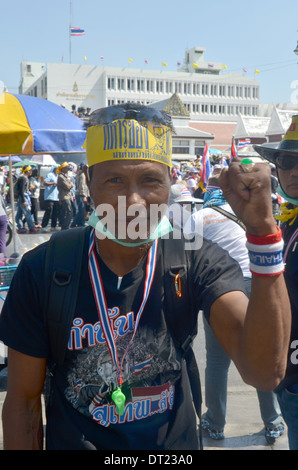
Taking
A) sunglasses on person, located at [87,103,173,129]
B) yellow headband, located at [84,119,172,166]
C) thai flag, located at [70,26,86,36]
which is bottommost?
yellow headband, located at [84,119,172,166]

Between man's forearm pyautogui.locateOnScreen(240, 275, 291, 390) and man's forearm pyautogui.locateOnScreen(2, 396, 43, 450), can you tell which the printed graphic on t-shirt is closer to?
man's forearm pyautogui.locateOnScreen(2, 396, 43, 450)

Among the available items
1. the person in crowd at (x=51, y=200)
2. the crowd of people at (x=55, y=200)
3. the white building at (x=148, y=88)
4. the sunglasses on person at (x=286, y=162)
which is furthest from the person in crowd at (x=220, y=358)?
the white building at (x=148, y=88)

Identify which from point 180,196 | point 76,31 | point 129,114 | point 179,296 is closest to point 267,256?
point 179,296

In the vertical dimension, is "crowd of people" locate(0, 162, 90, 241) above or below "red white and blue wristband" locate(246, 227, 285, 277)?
below

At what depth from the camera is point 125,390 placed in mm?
1430

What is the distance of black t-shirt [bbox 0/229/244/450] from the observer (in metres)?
1.42

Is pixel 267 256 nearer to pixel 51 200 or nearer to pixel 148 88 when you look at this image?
pixel 51 200

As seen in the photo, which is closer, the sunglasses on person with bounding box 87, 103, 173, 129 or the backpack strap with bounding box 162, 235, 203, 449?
the backpack strap with bounding box 162, 235, 203, 449

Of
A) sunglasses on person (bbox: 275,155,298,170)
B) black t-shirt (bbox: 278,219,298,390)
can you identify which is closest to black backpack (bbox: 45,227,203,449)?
black t-shirt (bbox: 278,219,298,390)

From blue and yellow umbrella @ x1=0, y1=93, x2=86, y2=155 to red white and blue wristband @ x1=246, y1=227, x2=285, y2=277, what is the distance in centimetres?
410

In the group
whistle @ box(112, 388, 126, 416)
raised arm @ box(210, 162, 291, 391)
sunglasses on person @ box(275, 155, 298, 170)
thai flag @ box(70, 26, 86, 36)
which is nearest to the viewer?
raised arm @ box(210, 162, 291, 391)

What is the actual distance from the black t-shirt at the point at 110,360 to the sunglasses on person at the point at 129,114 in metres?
0.49

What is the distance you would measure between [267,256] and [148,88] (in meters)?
102
